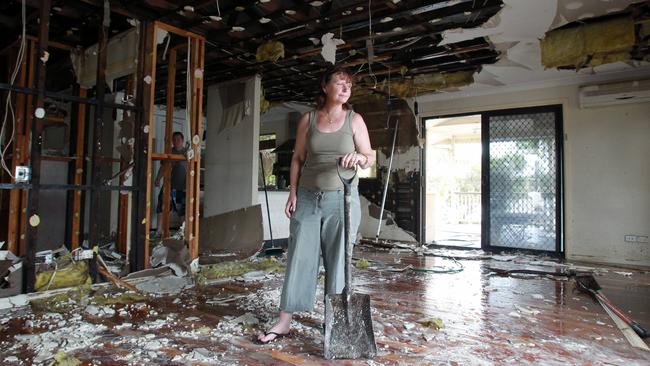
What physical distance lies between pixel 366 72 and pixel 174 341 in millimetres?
4513

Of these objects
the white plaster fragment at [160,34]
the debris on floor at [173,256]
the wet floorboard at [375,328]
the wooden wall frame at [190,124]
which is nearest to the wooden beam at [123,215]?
the wooden wall frame at [190,124]

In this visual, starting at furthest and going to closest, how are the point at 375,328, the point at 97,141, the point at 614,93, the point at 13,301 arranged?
the point at 614,93
the point at 97,141
the point at 13,301
the point at 375,328

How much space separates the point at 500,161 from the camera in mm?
6105

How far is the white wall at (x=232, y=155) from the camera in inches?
208

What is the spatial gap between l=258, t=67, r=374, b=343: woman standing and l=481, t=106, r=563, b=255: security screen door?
4.69 m

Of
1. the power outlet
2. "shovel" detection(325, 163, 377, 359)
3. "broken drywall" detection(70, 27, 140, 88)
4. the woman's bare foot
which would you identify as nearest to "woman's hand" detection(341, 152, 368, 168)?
"shovel" detection(325, 163, 377, 359)

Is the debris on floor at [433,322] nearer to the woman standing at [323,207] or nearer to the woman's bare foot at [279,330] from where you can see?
the woman standing at [323,207]

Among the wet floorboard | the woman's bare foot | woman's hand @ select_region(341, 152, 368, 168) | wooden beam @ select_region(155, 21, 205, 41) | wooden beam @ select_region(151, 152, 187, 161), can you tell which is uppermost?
wooden beam @ select_region(155, 21, 205, 41)

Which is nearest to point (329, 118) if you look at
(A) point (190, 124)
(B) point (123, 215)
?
(A) point (190, 124)

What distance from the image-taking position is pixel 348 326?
190 centimetres

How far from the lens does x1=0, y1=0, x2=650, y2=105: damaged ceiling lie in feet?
11.7

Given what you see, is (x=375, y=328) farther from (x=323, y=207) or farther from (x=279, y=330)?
(x=323, y=207)

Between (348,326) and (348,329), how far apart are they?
14mm

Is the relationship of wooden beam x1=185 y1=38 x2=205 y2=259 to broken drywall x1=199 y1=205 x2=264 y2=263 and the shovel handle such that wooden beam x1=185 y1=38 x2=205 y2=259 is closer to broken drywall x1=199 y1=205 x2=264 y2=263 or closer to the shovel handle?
broken drywall x1=199 y1=205 x2=264 y2=263
